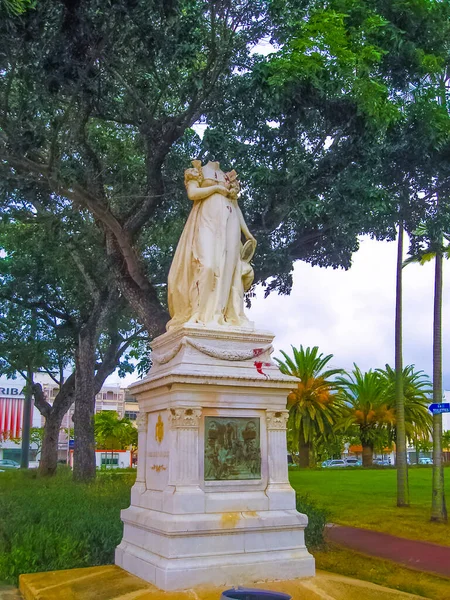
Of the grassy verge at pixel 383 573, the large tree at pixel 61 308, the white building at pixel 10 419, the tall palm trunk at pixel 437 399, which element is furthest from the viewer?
the white building at pixel 10 419

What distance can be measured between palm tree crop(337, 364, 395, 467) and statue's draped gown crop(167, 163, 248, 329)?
3225 centimetres

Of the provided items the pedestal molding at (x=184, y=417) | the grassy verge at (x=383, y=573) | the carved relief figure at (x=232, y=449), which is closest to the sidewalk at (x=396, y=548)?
the grassy verge at (x=383, y=573)

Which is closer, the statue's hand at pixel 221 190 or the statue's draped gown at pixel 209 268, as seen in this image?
the statue's draped gown at pixel 209 268

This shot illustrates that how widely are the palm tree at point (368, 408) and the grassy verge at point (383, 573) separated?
97.2 ft

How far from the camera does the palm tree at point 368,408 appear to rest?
3934cm

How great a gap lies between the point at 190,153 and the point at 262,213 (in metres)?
2.43

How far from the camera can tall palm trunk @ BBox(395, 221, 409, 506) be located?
53.6ft

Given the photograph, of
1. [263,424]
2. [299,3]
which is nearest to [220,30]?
[299,3]

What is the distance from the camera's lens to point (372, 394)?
40094 millimetres

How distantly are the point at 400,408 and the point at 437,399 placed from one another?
2.55 metres

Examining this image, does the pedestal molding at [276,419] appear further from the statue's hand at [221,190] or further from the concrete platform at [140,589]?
the statue's hand at [221,190]

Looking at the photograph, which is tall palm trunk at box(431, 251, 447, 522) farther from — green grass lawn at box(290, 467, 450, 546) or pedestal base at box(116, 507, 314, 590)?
pedestal base at box(116, 507, 314, 590)

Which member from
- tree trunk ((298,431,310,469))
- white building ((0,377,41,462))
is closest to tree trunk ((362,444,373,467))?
tree trunk ((298,431,310,469))

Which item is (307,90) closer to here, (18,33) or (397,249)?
(18,33)
